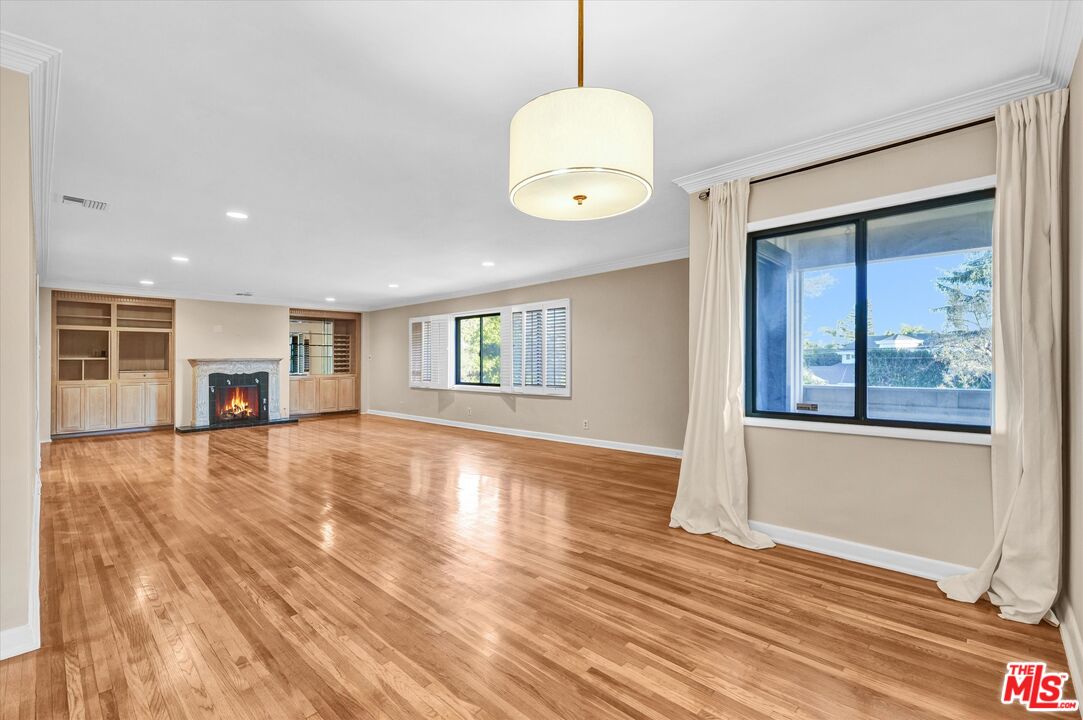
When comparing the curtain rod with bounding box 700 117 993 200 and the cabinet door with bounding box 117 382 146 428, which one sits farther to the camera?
the cabinet door with bounding box 117 382 146 428

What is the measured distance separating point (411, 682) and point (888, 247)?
361cm

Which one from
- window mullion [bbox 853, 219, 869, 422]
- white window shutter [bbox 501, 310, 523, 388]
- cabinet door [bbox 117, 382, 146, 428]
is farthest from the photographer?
cabinet door [bbox 117, 382, 146, 428]

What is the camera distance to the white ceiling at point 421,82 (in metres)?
2.05

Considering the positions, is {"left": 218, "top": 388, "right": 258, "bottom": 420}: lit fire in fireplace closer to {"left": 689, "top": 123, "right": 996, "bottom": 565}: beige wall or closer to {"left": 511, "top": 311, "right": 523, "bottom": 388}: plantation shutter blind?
{"left": 511, "top": 311, "right": 523, "bottom": 388}: plantation shutter blind

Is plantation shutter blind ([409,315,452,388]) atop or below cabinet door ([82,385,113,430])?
atop

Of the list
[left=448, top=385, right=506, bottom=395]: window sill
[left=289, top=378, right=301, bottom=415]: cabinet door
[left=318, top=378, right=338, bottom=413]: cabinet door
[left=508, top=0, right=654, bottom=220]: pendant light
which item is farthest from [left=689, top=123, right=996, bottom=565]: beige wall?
[left=318, top=378, right=338, bottom=413]: cabinet door

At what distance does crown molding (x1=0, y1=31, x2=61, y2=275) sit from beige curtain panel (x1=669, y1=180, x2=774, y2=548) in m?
3.86

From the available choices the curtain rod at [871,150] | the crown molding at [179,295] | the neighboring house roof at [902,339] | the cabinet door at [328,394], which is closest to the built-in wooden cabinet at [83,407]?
the crown molding at [179,295]

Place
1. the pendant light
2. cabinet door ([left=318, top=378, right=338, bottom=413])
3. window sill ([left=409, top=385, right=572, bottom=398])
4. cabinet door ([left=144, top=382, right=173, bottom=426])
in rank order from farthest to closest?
cabinet door ([left=318, top=378, right=338, bottom=413]), cabinet door ([left=144, top=382, right=173, bottom=426]), window sill ([left=409, top=385, right=572, bottom=398]), the pendant light

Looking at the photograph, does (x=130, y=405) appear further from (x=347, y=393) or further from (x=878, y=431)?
(x=878, y=431)

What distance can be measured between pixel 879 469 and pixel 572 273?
17.5 ft

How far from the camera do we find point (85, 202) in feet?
13.8

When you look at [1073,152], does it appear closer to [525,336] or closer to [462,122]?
[462,122]

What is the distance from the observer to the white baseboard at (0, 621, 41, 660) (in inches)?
83.1
